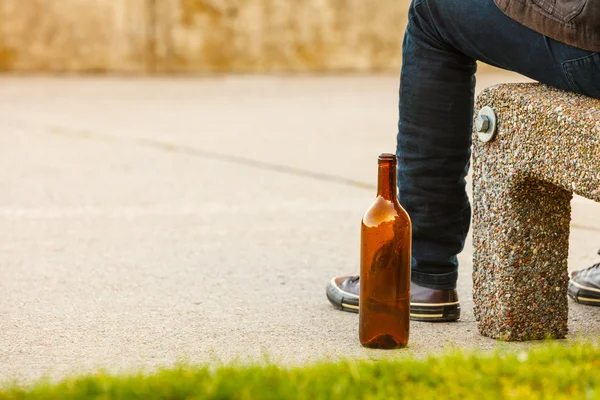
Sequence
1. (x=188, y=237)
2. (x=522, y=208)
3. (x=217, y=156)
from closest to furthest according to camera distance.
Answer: (x=522, y=208), (x=188, y=237), (x=217, y=156)

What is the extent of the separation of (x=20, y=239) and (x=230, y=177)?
1783 millimetres

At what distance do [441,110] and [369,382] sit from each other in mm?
978

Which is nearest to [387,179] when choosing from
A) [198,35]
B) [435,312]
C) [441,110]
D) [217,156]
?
[441,110]

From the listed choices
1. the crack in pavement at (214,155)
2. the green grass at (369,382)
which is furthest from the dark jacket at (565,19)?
the crack in pavement at (214,155)

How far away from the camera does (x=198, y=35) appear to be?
13.2 metres

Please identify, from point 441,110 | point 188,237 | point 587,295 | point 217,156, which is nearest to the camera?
point 441,110

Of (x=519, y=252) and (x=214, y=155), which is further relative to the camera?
(x=214, y=155)

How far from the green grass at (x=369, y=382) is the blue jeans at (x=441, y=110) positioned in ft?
2.21

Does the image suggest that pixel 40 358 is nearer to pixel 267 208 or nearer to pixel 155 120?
pixel 267 208

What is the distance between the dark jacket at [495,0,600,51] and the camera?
2523 mm

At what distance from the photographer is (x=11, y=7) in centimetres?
1276

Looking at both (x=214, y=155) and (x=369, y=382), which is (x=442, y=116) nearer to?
(x=369, y=382)

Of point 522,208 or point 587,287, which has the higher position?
point 522,208

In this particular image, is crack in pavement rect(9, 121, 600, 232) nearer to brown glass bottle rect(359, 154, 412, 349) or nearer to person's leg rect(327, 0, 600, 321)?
person's leg rect(327, 0, 600, 321)
